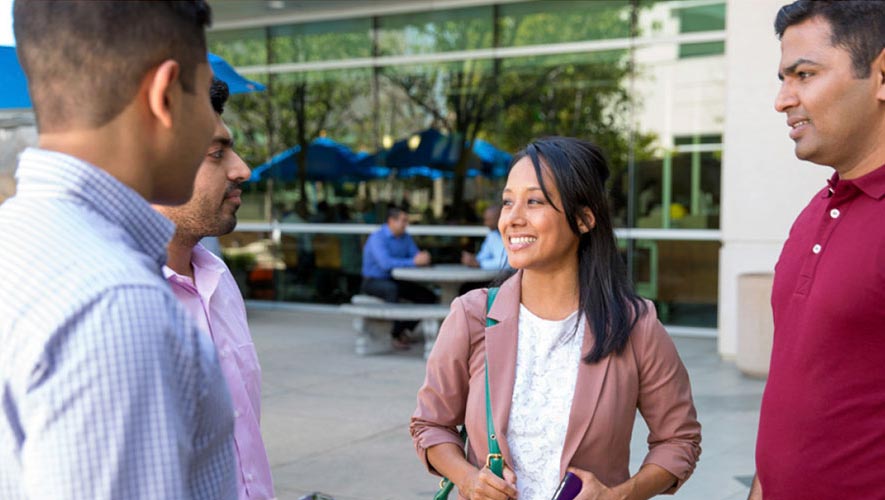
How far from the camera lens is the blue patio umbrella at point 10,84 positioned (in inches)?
234

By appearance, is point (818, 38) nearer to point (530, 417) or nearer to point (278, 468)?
point (530, 417)

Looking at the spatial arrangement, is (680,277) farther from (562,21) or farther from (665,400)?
(665,400)

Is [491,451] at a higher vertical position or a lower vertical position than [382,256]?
higher

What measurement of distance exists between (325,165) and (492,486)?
504 inches

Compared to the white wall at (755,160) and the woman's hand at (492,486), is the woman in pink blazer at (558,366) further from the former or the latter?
the white wall at (755,160)

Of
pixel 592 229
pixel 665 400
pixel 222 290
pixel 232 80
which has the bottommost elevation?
pixel 665 400

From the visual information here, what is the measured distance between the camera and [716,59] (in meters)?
11.9

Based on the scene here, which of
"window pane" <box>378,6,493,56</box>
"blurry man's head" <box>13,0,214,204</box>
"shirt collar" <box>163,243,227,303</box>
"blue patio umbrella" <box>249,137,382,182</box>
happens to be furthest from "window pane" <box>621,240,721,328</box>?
"blurry man's head" <box>13,0,214,204</box>

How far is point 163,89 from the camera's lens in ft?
3.81

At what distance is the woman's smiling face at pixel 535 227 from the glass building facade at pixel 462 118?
9.77 m

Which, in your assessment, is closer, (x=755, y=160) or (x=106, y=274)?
(x=106, y=274)

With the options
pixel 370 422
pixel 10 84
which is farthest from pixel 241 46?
pixel 10 84

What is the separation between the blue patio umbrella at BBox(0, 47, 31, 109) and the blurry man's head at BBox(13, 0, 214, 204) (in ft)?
17.2

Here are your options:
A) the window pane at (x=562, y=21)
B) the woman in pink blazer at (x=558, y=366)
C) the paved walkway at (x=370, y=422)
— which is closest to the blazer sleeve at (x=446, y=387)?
the woman in pink blazer at (x=558, y=366)
